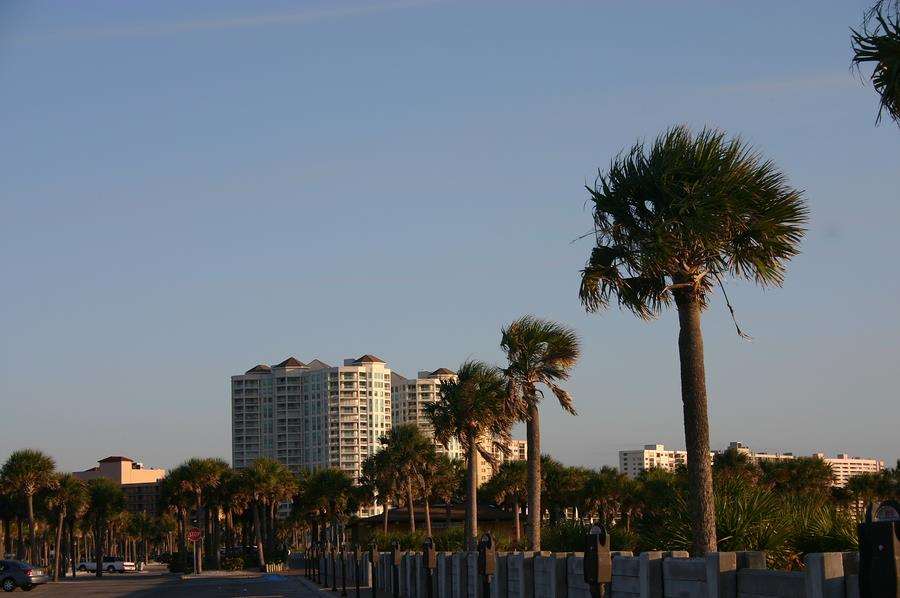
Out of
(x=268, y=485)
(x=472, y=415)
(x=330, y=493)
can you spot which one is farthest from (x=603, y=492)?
(x=472, y=415)

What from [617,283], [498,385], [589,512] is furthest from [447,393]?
[589,512]

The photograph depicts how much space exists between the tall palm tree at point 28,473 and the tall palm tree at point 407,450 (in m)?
24.5

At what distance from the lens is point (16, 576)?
191 ft

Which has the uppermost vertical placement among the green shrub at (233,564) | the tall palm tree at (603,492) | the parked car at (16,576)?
the tall palm tree at (603,492)

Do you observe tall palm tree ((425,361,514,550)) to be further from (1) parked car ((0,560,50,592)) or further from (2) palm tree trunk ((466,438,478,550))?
(1) parked car ((0,560,50,592))

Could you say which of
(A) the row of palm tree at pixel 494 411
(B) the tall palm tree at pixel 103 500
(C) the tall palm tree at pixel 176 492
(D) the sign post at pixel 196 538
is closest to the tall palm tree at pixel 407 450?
(A) the row of palm tree at pixel 494 411

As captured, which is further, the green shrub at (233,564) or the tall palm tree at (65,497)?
the tall palm tree at (65,497)

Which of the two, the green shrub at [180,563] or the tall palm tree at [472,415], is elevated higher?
the tall palm tree at [472,415]

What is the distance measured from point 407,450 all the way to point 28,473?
89.4 feet

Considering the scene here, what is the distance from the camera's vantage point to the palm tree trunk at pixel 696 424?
20953 mm

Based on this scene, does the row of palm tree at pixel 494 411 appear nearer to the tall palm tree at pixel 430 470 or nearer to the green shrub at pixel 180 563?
the tall palm tree at pixel 430 470

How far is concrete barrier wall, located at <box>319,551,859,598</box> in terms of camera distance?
10.5 metres

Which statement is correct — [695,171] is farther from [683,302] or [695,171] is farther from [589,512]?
[589,512]

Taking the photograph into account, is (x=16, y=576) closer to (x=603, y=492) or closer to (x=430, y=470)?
(x=430, y=470)
